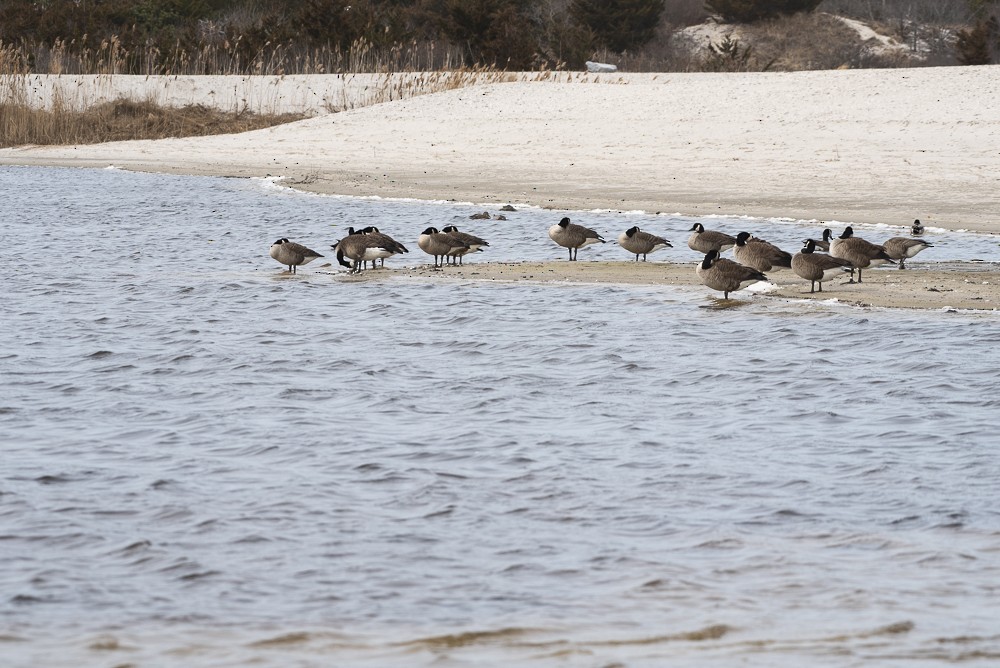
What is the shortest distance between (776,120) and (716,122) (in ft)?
4.60

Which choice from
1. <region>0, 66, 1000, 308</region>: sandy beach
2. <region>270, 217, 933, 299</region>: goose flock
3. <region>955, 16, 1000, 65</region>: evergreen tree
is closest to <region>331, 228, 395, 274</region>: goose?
<region>270, 217, 933, 299</region>: goose flock

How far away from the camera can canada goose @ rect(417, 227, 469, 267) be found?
16594mm

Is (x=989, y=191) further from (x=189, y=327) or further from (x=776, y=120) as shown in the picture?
(x=189, y=327)

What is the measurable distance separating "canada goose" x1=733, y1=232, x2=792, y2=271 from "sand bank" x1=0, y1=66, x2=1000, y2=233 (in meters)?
5.70

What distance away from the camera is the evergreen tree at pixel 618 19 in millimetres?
56688

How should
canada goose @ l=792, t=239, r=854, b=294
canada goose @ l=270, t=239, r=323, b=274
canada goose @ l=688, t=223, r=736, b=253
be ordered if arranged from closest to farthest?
canada goose @ l=792, t=239, r=854, b=294
canada goose @ l=688, t=223, r=736, b=253
canada goose @ l=270, t=239, r=323, b=274

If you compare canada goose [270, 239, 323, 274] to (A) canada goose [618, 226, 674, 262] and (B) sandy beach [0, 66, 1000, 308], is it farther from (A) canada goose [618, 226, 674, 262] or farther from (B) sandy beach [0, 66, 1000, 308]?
(A) canada goose [618, 226, 674, 262]

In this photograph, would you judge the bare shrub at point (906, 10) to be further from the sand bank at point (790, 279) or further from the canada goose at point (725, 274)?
the canada goose at point (725, 274)

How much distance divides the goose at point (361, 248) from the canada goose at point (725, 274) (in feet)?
13.9

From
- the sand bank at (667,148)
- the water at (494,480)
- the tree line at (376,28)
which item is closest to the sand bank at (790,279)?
the water at (494,480)

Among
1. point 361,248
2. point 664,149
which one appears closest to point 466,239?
point 361,248

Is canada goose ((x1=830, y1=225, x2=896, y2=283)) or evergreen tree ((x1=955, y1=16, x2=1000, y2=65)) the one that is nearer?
canada goose ((x1=830, y1=225, x2=896, y2=283))

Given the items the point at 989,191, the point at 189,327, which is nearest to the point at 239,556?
the point at 189,327

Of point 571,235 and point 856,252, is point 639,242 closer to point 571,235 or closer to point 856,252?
point 571,235
